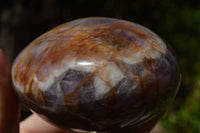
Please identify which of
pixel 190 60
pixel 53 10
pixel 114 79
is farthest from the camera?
pixel 190 60

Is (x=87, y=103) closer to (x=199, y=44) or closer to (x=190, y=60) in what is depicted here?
(x=190, y=60)

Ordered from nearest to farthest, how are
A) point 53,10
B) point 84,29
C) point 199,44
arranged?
point 84,29
point 53,10
point 199,44

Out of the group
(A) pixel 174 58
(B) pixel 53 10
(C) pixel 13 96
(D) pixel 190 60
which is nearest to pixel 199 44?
(D) pixel 190 60

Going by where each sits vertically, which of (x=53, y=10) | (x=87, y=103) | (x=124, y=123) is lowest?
(x=53, y=10)

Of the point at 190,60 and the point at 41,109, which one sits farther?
the point at 190,60

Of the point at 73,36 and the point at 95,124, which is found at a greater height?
the point at 73,36

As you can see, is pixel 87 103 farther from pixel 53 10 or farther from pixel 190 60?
pixel 190 60

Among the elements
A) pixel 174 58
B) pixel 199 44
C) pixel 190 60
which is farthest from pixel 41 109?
pixel 199 44
